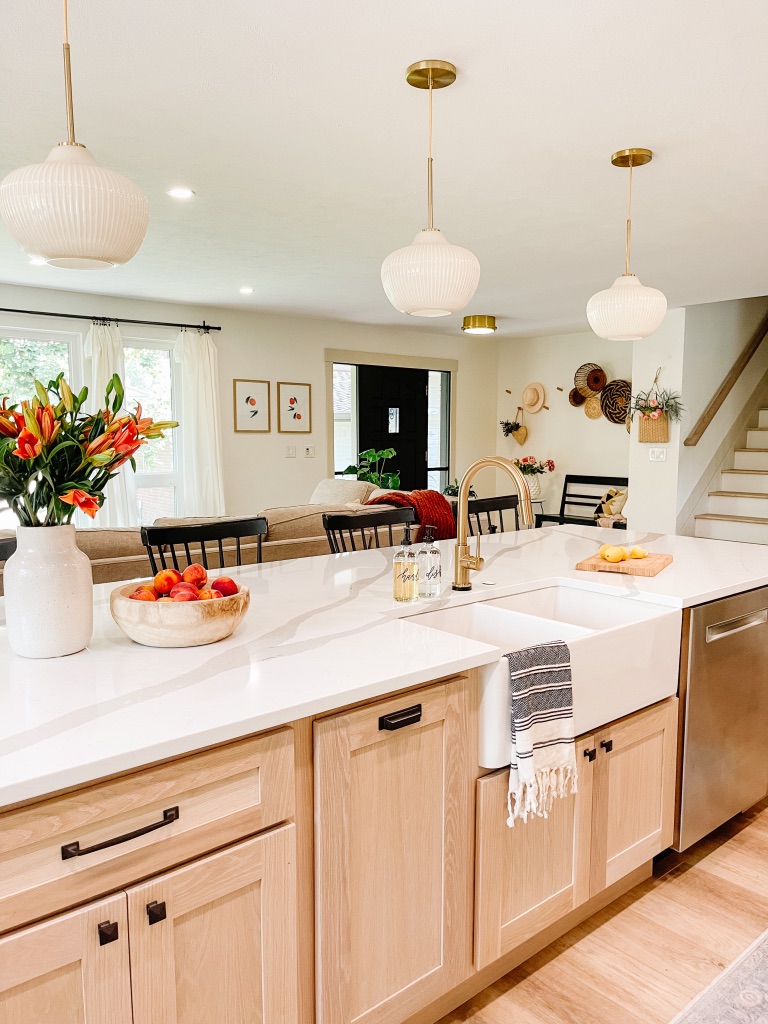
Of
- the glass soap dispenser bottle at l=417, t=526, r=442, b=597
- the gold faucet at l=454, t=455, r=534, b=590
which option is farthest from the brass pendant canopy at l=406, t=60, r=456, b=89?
the glass soap dispenser bottle at l=417, t=526, r=442, b=597

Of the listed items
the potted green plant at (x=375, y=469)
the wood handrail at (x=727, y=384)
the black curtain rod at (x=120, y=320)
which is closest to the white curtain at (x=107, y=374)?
the black curtain rod at (x=120, y=320)

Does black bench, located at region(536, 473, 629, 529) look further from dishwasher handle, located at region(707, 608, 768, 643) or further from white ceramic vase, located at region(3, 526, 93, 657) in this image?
white ceramic vase, located at region(3, 526, 93, 657)

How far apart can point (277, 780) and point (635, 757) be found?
1.15 metres

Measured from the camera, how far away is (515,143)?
270 centimetres

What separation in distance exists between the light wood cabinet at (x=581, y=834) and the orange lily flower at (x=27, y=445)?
3.78 feet

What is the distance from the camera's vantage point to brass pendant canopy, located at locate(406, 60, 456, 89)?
2092 mm

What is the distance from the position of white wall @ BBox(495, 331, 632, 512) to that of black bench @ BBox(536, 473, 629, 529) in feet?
0.33

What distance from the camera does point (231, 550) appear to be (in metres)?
3.45

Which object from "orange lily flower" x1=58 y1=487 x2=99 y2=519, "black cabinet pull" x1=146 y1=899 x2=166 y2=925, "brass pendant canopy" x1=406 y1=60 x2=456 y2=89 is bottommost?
"black cabinet pull" x1=146 y1=899 x2=166 y2=925

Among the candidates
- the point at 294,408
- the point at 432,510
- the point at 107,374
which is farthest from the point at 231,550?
the point at 294,408

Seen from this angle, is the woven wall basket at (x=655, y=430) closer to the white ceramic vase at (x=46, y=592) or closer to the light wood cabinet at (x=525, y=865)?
the light wood cabinet at (x=525, y=865)

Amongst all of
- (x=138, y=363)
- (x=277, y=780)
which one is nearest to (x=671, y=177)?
(x=277, y=780)

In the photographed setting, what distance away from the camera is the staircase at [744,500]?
20.3 feet

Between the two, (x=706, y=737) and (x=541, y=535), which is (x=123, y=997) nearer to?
(x=706, y=737)
